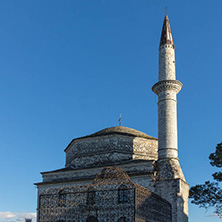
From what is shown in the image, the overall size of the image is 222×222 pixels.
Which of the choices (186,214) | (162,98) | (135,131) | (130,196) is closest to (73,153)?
(135,131)

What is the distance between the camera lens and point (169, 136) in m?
21.8

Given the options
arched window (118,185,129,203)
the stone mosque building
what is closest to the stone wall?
the stone mosque building

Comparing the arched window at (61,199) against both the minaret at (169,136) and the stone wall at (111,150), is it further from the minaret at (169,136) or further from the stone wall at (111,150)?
the stone wall at (111,150)

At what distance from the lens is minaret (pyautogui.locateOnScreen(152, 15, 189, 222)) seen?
19719 mm

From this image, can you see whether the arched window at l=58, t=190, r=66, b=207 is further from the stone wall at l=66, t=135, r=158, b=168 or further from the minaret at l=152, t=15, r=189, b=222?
the stone wall at l=66, t=135, r=158, b=168

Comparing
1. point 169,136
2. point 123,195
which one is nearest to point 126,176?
point 123,195

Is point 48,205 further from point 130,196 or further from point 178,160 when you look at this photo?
point 178,160

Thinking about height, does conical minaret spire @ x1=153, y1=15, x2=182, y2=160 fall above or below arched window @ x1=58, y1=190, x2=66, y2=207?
above

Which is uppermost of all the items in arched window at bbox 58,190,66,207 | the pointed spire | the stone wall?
the pointed spire

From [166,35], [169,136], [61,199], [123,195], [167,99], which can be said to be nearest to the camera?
[123,195]

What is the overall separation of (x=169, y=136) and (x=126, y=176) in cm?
556

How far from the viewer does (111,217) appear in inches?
618

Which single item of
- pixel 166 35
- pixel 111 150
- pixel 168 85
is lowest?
pixel 111 150

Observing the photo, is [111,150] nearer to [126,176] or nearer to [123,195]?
[126,176]
